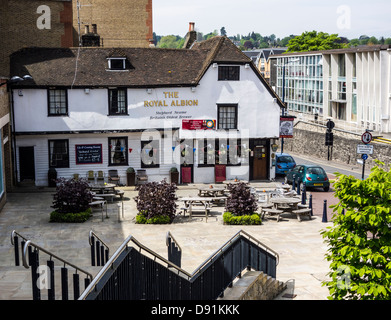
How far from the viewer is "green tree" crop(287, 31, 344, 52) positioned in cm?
8994

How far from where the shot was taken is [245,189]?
930 inches

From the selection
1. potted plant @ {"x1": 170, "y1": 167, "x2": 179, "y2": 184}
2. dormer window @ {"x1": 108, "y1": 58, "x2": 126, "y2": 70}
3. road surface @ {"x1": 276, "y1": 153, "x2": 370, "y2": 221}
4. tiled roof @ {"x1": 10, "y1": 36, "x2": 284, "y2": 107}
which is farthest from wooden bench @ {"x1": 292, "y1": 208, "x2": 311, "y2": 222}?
dormer window @ {"x1": 108, "y1": 58, "x2": 126, "y2": 70}

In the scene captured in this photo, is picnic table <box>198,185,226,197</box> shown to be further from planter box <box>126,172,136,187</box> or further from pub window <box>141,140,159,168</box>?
planter box <box>126,172,136,187</box>

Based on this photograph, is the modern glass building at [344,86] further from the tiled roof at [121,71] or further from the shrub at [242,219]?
the shrub at [242,219]

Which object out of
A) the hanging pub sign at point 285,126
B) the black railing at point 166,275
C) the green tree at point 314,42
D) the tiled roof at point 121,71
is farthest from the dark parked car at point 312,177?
the green tree at point 314,42

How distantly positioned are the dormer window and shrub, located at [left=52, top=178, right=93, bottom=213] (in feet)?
35.3

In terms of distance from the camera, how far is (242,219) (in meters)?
23.1

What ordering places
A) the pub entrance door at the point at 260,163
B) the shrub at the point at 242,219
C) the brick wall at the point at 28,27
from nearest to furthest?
the shrub at the point at 242,219, the pub entrance door at the point at 260,163, the brick wall at the point at 28,27

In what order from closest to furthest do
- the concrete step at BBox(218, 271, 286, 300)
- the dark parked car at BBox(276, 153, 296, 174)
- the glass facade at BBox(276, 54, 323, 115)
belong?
the concrete step at BBox(218, 271, 286, 300) → the dark parked car at BBox(276, 153, 296, 174) → the glass facade at BBox(276, 54, 323, 115)

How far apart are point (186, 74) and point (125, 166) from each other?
6.59 metres

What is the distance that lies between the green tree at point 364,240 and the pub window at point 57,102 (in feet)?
77.6

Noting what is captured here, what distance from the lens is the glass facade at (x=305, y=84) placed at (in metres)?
67.4

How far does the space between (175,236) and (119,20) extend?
3042 centimetres
